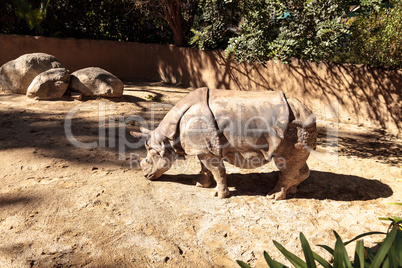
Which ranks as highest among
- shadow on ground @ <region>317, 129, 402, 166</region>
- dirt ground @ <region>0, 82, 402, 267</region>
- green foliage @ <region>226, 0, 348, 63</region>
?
green foliage @ <region>226, 0, 348, 63</region>

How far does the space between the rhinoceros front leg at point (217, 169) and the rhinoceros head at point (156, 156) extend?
48 cm

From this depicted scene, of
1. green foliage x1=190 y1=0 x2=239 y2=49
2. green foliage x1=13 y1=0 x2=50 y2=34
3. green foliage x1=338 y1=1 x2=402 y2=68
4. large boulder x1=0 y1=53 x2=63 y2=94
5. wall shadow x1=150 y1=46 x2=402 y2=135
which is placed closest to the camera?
green foliage x1=338 y1=1 x2=402 y2=68

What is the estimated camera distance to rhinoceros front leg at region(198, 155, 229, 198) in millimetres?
4239

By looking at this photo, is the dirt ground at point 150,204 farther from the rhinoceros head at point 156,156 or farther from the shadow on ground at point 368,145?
the rhinoceros head at point 156,156

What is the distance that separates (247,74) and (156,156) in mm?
6081

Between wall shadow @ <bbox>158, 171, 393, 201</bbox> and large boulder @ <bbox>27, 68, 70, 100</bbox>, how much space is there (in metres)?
4.86

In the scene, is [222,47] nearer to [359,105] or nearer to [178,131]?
[359,105]

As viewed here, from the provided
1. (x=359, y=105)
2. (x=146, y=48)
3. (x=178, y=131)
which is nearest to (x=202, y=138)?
(x=178, y=131)

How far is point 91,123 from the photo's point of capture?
7.06m

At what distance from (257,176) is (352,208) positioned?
147cm

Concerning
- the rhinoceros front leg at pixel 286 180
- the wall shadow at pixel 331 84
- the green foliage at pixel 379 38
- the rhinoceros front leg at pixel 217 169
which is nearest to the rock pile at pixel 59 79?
the wall shadow at pixel 331 84

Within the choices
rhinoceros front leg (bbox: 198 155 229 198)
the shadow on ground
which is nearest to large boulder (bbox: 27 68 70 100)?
rhinoceros front leg (bbox: 198 155 229 198)

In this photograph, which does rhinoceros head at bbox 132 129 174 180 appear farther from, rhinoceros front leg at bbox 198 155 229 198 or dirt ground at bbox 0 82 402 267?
rhinoceros front leg at bbox 198 155 229 198

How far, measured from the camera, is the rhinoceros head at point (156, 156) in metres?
4.38
